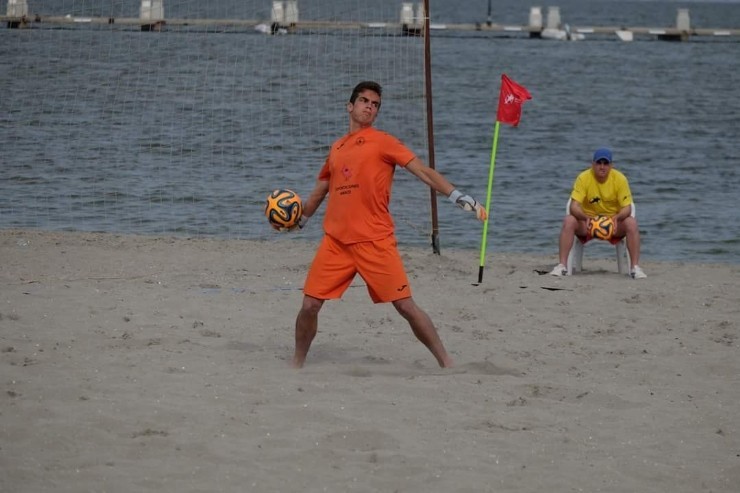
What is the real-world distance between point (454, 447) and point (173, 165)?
12856 mm

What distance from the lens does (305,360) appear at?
735 cm

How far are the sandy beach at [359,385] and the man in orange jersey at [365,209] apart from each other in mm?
528

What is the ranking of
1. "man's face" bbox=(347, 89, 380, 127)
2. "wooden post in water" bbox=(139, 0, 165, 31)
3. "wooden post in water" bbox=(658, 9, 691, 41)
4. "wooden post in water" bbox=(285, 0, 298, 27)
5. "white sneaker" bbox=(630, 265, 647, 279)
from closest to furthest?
"man's face" bbox=(347, 89, 380, 127)
"white sneaker" bbox=(630, 265, 647, 279)
"wooden post in water" bbox=(285, 0, 298, 27)
"wooden post in water" bbox=(139, 0, 165, 31)
"wooden post in water" bbox=(658, 9, 691, 41)

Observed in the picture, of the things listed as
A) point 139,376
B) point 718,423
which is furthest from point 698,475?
point 139,376

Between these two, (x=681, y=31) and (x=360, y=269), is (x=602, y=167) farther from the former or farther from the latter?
(x=681, y=31)

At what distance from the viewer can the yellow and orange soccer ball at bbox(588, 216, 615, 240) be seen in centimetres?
1084

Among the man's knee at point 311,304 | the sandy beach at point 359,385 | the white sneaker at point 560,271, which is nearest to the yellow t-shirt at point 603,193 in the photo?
the white sneaker at point 560,271

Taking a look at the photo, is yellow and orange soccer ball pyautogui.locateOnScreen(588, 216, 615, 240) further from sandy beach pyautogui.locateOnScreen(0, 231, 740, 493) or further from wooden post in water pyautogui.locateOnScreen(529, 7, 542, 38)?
wooden post in water pyautogui.locateOnScreen(529, 7, 542, 38)

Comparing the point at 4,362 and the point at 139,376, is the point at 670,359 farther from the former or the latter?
the point at 4,362

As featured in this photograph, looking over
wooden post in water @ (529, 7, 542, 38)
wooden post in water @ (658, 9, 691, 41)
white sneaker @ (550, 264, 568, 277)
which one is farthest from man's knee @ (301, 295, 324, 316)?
wooden post in water @ (658, 9, 691, 41)

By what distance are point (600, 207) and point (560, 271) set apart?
0.71 metres

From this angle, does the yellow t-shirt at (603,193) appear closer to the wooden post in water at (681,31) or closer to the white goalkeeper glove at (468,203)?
the white goalkeeper glove at (468,203)

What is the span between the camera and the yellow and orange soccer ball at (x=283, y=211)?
7289 millimetres

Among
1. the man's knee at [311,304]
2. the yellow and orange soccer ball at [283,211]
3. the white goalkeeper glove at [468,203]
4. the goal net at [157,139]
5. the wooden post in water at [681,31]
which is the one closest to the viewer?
the white goalkeeper glove at [468,203]
